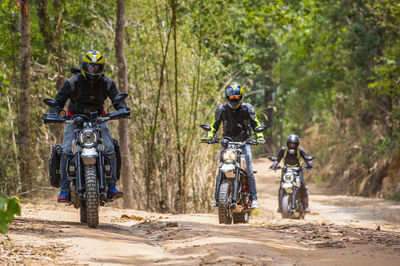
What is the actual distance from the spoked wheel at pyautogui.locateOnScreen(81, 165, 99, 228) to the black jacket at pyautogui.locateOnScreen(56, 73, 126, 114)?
94cm

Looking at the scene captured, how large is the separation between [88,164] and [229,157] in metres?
2.69

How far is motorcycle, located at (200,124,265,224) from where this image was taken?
9.00 metres

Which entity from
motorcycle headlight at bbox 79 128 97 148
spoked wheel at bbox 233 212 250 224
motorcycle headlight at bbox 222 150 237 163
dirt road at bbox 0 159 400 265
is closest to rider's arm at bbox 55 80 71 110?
motorcycle headlight at bbox 79 128 97 148

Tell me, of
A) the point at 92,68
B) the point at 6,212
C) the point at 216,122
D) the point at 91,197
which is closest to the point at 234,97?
the point at 216,122

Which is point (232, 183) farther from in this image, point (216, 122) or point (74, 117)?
point (74, 117)

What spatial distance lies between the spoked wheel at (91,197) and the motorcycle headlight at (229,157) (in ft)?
8.51

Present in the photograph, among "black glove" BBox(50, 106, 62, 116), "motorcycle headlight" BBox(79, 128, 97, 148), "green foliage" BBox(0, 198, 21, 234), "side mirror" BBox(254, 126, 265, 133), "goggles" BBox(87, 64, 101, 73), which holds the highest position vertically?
"goggles" BBox(87, 64, 101, 73)

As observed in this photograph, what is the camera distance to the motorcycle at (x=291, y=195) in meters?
12.6

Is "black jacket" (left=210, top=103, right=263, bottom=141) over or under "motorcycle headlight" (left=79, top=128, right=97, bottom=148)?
over

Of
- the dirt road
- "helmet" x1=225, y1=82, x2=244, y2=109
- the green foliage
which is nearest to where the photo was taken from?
the green foliage

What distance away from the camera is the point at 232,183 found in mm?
9195

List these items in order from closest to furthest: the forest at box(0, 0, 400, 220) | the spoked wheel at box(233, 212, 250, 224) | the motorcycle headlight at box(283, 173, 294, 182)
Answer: the spoked wheel at box(233, 212, 250, 224)
the forest at box(0, 0, 400, 220)
the motorcycle headlight at box(283, 173, 294, 182)

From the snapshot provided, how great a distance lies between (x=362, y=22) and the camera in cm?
2308

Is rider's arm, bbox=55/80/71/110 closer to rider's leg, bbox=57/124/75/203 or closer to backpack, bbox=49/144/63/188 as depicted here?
rider's leg, bbox=57/124/75/203
